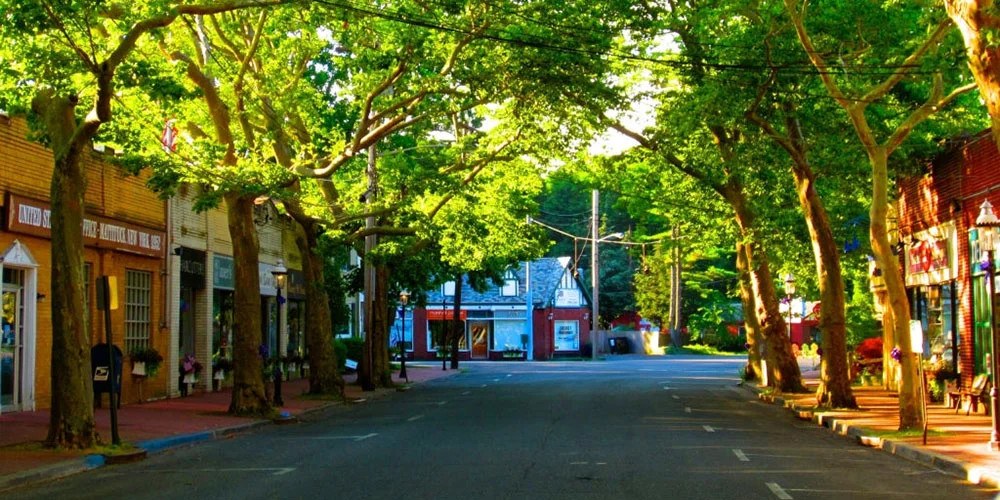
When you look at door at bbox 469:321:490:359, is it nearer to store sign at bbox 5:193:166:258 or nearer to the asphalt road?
store sign at bbox 5:193:166:258

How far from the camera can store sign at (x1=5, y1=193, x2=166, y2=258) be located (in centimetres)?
2095

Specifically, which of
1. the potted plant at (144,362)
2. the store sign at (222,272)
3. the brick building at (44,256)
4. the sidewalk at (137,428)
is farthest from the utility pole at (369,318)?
the potted plant at (144,362)

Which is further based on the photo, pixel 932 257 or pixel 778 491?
pixel 932 257

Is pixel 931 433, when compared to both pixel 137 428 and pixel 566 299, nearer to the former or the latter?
pixel 137 428

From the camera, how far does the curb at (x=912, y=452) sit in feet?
42.1

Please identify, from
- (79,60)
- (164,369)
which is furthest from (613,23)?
(164,369)

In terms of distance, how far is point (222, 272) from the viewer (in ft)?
107

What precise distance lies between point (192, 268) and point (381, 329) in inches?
277

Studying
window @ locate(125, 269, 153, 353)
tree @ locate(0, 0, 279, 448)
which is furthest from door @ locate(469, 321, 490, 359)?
tree @ locate(0, 0, 279, 448)

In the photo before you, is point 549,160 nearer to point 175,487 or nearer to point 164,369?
point 164,369

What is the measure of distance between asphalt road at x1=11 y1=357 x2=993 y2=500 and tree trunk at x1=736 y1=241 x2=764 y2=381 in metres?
7.41

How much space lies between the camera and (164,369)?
1110 inches

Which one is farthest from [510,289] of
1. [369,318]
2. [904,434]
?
[904,434]

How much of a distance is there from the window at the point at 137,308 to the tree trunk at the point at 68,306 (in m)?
10.7
